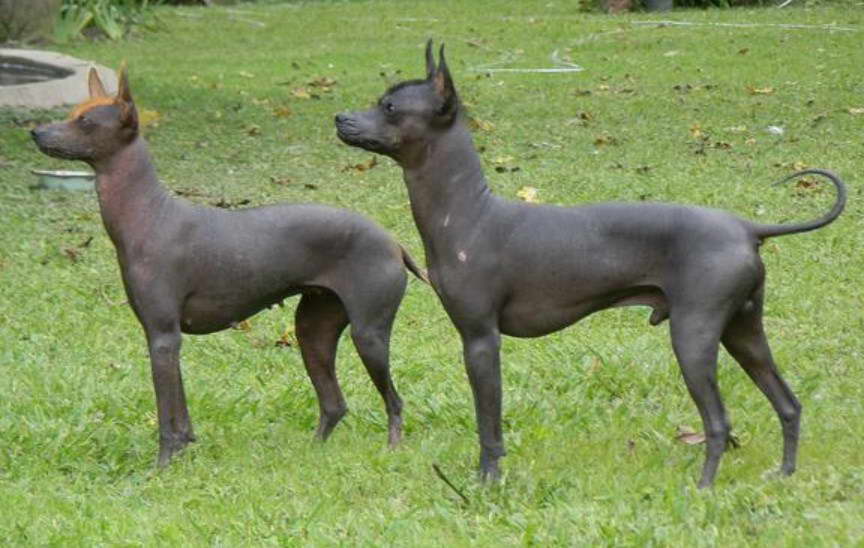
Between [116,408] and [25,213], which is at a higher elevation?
[116,408]

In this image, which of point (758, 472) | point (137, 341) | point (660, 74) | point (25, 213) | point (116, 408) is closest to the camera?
point (758, 472)

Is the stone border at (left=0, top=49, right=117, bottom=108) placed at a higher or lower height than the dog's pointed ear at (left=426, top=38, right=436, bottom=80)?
lower

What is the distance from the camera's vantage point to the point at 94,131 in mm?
5832

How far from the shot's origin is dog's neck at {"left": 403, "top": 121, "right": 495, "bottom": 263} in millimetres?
5285

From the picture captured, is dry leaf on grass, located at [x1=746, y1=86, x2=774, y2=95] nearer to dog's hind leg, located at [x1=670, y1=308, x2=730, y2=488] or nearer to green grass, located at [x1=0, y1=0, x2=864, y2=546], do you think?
green grass, located at [x1=0, y1=0, x2=864, y2=546]

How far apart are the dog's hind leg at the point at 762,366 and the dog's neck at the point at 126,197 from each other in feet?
6.90

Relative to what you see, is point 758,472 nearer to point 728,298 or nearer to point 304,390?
point 728,298

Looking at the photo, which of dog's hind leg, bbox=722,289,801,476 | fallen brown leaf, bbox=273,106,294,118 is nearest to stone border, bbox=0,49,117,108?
fallen brown leaf, bbox=273,106,294,118

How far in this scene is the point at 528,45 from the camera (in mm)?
18469

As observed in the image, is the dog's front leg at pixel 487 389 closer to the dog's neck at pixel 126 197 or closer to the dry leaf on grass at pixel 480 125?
the dog's neck at pixel 126 197

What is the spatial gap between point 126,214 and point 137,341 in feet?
6.47

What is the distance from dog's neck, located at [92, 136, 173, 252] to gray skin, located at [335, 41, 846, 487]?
971 mm

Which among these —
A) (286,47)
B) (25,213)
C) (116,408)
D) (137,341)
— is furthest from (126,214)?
(286,47)

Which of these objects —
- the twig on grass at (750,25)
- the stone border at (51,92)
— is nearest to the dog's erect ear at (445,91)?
the stone border at (51,92)
